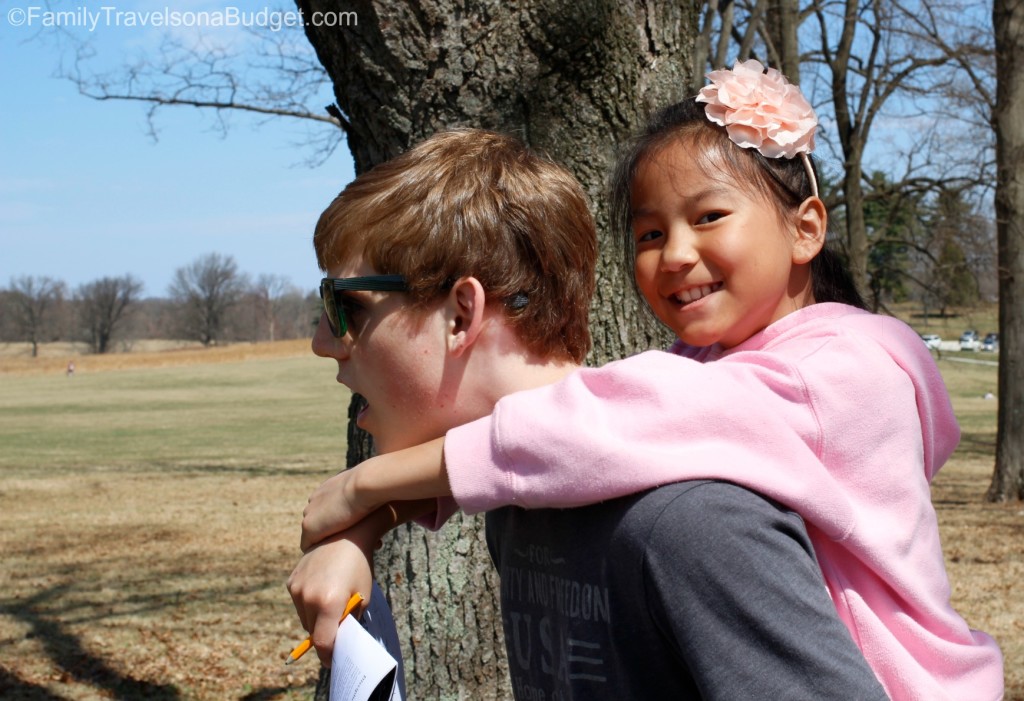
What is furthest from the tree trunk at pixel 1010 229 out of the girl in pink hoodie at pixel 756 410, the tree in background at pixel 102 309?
the tree in background at pixel 102 309

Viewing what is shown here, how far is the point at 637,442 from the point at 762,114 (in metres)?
0.70

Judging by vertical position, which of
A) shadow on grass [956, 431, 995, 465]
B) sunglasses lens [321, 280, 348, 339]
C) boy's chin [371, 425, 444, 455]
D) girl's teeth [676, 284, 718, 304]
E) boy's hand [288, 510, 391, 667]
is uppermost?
girl's teeth [676, 284, 718, 304]

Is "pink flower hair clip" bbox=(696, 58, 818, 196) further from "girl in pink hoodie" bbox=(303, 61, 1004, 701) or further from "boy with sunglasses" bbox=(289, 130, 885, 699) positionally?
"boy with sunglasses" bbox=(289, 130, 885, 699)

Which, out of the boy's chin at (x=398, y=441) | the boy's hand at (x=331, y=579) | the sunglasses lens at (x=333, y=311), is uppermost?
the sunglasses lens at (x=333, y=311)

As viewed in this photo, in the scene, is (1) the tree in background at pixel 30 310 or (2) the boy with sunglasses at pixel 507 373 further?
(1) the tree in background at pixel 30 310

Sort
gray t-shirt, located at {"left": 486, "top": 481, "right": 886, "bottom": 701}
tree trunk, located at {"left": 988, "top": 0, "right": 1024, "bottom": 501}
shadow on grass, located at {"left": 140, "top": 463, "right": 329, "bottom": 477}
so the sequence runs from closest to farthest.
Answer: gray t-shirt, located at {"left": 486, "top": 481, "right": 886, "bottom": 701}, tree trunk, located at {"left": 988, "top": 0, "right": 1024, "bottom": 501}, shadow on grass, located at {"left": 140, "top": 463, "right": 329, "bottom": 477}

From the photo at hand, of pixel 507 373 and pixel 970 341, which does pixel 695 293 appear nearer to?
pixel 507 373

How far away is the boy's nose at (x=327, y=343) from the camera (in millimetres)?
1629

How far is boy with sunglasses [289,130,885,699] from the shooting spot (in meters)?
1.27

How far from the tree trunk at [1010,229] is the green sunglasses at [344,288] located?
40.8 ft

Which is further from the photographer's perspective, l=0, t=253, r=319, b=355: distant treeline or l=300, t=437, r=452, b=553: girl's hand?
l=0, t=253, r=319, b=355: distant treeline

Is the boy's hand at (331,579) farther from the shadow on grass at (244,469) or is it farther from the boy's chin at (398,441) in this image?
the shadow on grass at (244,469)

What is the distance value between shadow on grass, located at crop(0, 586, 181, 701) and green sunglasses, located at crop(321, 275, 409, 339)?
5.23 meters

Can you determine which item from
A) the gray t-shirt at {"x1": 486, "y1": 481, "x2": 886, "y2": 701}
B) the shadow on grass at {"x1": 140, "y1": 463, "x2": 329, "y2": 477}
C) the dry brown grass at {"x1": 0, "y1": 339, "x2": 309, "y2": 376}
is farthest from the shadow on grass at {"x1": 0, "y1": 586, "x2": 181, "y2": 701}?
the dry brown grass at {"x1": 0, "y1": 339, "x2": 309, "y2": 376}
